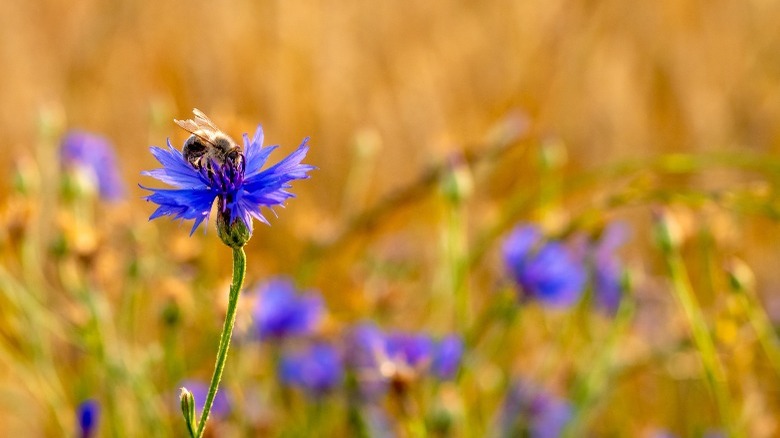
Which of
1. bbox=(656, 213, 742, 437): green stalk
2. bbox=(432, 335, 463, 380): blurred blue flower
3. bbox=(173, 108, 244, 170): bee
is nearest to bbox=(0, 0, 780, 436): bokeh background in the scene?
bbox=(432, 335, 463, 380): blurred blue flower

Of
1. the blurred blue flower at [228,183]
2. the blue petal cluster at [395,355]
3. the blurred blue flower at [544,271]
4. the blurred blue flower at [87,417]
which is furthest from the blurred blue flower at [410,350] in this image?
the blurred blue flower at [228,183]

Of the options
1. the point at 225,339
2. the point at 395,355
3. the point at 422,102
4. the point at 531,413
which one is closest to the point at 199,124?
the point at 225,339

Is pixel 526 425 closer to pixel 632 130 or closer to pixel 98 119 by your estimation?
pixel 632 130

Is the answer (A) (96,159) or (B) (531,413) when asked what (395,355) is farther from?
(A) (96,159)

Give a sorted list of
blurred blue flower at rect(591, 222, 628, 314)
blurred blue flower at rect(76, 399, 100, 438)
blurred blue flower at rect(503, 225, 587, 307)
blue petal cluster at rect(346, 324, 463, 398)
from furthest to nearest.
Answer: blurred blue flower at rect(591, 222, 628, 314), blurred blue flower at rect(503, 225, 587, 307), blue petal cluster at rect(346, 324, 463, 398), blurred blue flower at rect(76, 399, 100, 438)

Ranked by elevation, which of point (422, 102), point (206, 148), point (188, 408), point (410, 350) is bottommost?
point (188, 408)

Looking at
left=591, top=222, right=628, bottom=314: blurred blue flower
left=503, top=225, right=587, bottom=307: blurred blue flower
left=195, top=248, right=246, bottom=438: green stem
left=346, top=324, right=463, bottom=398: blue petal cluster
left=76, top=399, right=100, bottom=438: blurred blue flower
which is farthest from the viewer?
left=591, top=222, right=628, bottom=314: blurred blue flower

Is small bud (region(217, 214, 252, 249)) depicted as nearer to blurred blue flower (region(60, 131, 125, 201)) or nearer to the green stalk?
the green stalk
